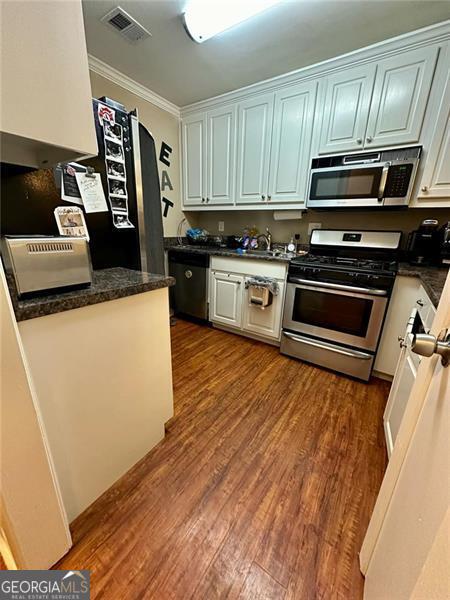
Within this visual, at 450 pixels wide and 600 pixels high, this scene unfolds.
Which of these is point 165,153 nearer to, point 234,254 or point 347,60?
point 234,254

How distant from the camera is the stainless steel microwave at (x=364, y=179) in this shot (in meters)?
1.74

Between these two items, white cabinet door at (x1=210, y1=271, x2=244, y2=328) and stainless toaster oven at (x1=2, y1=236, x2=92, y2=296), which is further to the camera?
white cabinet door at (x1=210, y1=271, x2=244, y2=328)

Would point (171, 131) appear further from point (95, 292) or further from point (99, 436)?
point (99, 436)

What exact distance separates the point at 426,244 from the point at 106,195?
Answer: 7.32 feet

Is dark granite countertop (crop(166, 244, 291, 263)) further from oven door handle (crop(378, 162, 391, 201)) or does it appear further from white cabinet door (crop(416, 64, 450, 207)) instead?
white cabinet door (crop(416, 64, 450, 207))

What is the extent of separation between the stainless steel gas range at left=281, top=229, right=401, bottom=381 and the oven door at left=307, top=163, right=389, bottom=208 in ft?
1.08

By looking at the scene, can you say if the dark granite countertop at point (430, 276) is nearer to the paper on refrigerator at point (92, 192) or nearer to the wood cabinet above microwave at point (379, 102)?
the wood cabinet above microwave at point (379, 102)

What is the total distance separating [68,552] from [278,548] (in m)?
0.79

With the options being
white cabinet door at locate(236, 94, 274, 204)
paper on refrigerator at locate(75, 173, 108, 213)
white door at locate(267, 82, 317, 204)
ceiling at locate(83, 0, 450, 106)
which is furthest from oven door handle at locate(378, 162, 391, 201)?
paper on refrigerator at locate(75, 173, 108, 213)

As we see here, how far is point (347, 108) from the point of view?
1889 millimetres

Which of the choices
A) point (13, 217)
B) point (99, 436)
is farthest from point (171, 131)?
point (99, 436)

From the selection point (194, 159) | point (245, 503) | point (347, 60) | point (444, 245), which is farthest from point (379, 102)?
point (245, 503)

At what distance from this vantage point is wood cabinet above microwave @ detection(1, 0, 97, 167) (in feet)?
1.76

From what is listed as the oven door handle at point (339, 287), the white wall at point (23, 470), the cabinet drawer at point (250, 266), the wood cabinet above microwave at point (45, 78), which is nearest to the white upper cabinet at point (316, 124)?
the cabinet drawer at point (250, 266)
